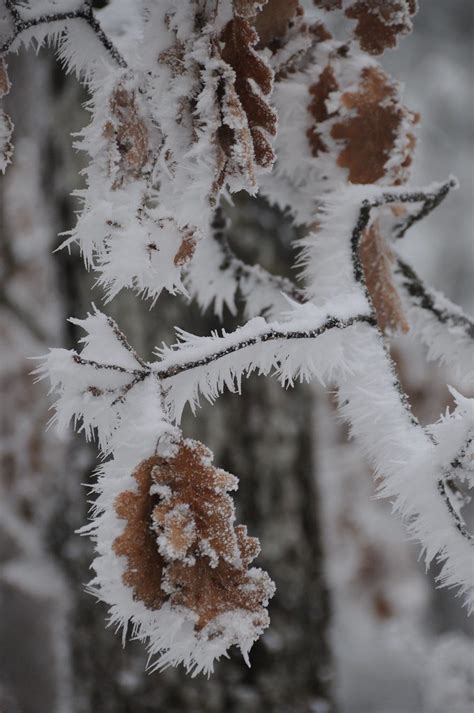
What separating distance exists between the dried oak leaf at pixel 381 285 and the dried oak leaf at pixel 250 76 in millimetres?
250

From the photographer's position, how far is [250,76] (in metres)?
0.61

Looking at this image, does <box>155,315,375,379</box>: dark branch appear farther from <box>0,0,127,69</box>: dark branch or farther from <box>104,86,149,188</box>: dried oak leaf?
<box>0,0,127,69</box>: dark branch

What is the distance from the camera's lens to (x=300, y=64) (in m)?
0.87

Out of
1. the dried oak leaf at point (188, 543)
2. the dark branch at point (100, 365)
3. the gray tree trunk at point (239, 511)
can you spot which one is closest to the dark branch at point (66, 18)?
the dark branch at point (100, 365)

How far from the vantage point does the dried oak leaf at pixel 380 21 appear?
789mm

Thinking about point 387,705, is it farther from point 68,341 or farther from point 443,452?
point 443,452

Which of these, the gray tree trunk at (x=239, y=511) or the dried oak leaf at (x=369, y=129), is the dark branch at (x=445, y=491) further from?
the gray tree trunk at (x=239, y=511)

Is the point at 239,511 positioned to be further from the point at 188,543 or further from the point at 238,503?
the point at 188,543

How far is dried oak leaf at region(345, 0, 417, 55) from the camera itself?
0.79 metres

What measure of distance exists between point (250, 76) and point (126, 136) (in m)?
0.14

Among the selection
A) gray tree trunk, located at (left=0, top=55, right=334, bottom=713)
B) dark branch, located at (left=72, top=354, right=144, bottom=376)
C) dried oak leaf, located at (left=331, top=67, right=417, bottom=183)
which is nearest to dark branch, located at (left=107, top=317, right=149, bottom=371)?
dark branch, located at (left=72, top=354, right=144, bottom=376)

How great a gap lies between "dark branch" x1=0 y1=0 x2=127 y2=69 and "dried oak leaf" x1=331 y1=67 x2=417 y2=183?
311 millimetres

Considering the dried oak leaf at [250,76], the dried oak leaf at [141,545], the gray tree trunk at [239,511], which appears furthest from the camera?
the gray tree trunk at [239,511]

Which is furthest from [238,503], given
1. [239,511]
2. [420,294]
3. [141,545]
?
[141,545]
